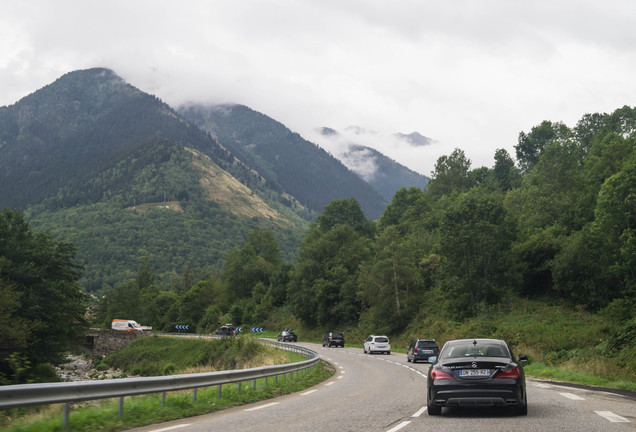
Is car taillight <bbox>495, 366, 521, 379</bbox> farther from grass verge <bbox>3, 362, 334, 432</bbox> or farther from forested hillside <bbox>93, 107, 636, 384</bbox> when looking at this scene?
forested hillside <bbox>93, 107, 636, 384</bbox>

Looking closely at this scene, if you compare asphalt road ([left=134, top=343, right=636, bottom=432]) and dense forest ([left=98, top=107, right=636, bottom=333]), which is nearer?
asphalt road ([left=134, top=343, right=636, bottom=432])

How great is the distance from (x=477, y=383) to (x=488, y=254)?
4818 cm

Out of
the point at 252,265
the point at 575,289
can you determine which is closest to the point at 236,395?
the point at 575,289

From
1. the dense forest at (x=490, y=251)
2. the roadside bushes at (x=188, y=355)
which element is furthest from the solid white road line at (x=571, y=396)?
the dense forest at (x=490, y=251)

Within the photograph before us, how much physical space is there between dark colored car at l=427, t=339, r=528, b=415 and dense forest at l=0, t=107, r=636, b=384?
12.9m

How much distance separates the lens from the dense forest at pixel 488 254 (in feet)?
171

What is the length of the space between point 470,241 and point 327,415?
48200 mm

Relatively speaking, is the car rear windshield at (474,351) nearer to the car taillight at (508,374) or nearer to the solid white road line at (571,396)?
the car taillight at (508,374)

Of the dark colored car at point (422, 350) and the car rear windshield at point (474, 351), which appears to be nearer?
the car rear windshield at point (474, 351)

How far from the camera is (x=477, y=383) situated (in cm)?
1074

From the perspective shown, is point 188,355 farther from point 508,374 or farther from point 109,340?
point 508,374

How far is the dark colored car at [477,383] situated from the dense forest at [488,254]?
12.9 meters

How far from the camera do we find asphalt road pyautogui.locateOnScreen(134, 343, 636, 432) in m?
9.58

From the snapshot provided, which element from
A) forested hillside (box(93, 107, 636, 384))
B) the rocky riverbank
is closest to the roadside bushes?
the rocky riverbank
